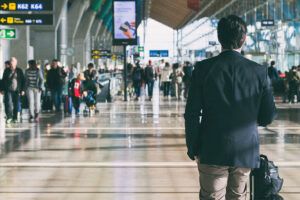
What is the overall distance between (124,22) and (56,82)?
7.28 m

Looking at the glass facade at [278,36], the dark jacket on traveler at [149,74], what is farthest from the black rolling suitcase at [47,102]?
the glass facade at [278,36]

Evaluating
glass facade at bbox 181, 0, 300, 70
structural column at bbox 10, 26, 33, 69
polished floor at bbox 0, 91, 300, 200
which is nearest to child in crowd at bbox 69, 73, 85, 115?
polished floor at bbox 0, 91, 300, 200

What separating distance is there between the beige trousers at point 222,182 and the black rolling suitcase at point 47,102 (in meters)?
20.2

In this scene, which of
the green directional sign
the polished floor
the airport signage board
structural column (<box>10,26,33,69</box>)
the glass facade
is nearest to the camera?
the polished floor

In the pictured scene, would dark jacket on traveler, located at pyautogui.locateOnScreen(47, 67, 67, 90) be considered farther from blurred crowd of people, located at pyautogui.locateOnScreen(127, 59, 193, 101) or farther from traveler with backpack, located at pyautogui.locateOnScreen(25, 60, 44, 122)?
blurred crowd of people, located at pyautogui.locateOnScreen(127, 59, 193, 101)

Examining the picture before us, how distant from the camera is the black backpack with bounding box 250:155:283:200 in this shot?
4637 millimetres

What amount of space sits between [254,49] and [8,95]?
26070mm

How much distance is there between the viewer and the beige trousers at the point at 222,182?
15.1ft

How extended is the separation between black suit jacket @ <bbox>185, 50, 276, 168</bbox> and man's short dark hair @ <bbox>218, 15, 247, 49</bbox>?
6 centimetres

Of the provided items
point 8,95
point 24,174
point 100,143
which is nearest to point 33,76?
point 8,95

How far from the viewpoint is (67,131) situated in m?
16.6

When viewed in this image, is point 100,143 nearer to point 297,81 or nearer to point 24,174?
point 24,174

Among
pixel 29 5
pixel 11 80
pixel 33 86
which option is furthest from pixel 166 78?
pixel 11 80

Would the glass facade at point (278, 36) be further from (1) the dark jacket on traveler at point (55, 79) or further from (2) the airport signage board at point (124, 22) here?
(1) the dark jacket on traveler at point (55, 79)
